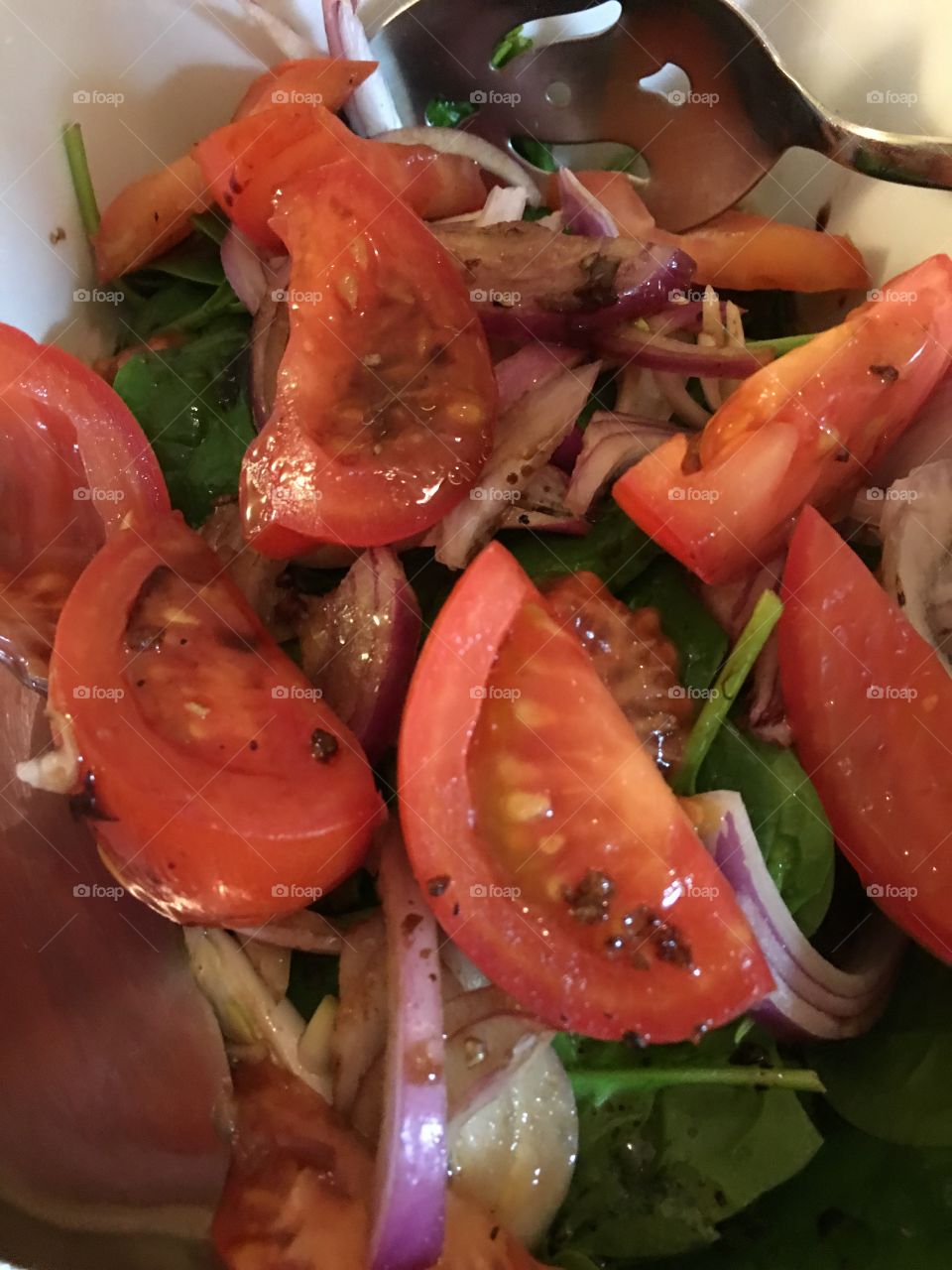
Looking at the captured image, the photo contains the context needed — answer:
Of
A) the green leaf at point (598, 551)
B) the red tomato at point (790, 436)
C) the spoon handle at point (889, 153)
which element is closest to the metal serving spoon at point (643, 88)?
the spoon handle at point (889, 153)

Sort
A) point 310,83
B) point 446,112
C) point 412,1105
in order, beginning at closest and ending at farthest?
point 412,1105, point 310,83, point 446,112

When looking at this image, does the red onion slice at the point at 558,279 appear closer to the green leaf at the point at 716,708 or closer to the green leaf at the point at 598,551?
the green leaf at the point at 598,551

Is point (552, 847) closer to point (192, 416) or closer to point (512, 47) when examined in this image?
point (192, 416)

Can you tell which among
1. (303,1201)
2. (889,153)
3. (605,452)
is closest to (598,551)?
(605,452)

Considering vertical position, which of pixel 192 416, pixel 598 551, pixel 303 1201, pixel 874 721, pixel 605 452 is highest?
pixel 192 416

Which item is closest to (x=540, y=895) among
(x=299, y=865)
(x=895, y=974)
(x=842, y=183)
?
(x=299, y=865)

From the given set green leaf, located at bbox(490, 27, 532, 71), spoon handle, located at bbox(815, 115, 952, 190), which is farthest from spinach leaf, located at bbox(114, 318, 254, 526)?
spoon handle, located at bbox(815, 115, 952, 190)

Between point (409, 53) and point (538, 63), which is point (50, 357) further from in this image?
point (538, 63)
